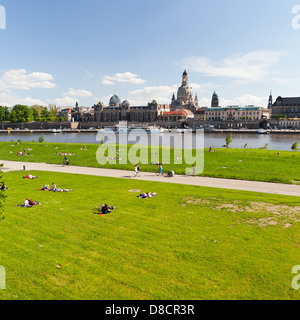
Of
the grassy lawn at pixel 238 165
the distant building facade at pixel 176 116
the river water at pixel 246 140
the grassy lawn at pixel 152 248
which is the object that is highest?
the distant building facade at pixel 176 116

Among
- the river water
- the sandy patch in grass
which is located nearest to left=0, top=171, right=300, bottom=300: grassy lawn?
the sandy patch in grass

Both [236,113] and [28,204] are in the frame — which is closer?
[28,204]

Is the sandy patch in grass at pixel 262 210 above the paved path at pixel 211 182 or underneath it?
underneath

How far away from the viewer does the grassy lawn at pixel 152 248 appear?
8070 mm

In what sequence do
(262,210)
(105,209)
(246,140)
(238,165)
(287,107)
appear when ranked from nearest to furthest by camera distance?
(105,209)
(262,210)
(238,165)
(246,140)
(287,107)

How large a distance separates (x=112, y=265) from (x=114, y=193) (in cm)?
946

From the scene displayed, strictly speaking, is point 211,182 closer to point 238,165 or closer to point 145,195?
point 145,195

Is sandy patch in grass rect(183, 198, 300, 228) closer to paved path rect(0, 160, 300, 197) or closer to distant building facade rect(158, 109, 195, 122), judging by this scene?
paved path rect(0, 160, 300, 197)

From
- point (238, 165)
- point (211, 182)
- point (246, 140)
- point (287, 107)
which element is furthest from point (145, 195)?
point (287, 107)

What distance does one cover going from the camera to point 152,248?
411 inches

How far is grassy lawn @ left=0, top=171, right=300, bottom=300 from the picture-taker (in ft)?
26.5

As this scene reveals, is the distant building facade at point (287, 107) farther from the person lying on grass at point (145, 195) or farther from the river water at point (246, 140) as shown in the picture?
the person lying on grass at point (145, 195)

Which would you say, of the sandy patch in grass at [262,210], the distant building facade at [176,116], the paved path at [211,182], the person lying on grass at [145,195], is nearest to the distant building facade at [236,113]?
the distant building facade at [176,116]

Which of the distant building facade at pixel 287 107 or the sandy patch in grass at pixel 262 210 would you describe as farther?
the distant building facade at pixel 287 107
